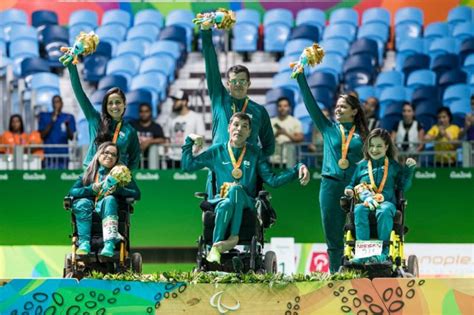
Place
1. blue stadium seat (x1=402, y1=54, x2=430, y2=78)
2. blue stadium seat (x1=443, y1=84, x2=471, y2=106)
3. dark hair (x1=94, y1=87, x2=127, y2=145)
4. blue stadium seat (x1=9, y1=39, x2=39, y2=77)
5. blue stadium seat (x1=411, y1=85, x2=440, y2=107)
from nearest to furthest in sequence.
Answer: dark hair (x1=94, y1=87, x2=127, y2=145)
blue stadium seat (x1=443, y1=84, x2=471, y2=106)
blue stadium seat (x1=411, y1=85, x2=440, y2=107)
blue stadium seat (x1=402, y1=54, x2=430, y2=78)
blue stadium seat (x1=9, y1=39, x2=39, y2=77)

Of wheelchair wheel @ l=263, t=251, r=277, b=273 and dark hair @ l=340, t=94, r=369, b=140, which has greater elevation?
dark hair @ l=340, t=94, r=369, b=140

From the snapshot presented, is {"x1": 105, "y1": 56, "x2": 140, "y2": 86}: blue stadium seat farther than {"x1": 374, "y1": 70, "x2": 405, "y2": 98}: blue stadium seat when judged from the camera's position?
Yes

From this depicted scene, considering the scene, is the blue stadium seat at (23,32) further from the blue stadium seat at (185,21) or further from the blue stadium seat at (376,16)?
the blue stadium seat at (376,16)

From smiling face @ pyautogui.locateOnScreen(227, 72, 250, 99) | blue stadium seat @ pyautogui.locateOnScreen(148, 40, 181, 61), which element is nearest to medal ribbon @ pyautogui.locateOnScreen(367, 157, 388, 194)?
smiling face @ pyautogui.locateOnScreen(227, 72, 250, 99)

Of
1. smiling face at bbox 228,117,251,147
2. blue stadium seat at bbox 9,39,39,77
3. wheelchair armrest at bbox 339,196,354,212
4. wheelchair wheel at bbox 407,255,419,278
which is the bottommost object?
wheelchair wheel at bbox 407,255,419,278

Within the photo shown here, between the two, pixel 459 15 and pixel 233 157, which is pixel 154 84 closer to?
pixel 459 15

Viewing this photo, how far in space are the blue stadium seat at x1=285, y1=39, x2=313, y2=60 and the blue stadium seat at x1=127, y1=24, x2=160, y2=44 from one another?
1588 mm

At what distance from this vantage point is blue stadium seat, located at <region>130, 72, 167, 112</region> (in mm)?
14992

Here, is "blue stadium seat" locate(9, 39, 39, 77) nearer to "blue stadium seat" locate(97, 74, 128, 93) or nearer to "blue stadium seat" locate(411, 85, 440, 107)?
"blue stadium seat" locate(97, 74, 128, 93)

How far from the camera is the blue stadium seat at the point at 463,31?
583 inches

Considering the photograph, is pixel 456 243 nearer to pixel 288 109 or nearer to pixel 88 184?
pixel 288 109

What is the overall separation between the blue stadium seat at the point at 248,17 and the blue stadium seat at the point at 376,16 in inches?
48.4

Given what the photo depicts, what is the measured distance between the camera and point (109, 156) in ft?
31.3

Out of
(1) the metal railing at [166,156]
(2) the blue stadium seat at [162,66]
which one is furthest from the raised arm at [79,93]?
(2) the blue stadium seat at [162,66]
